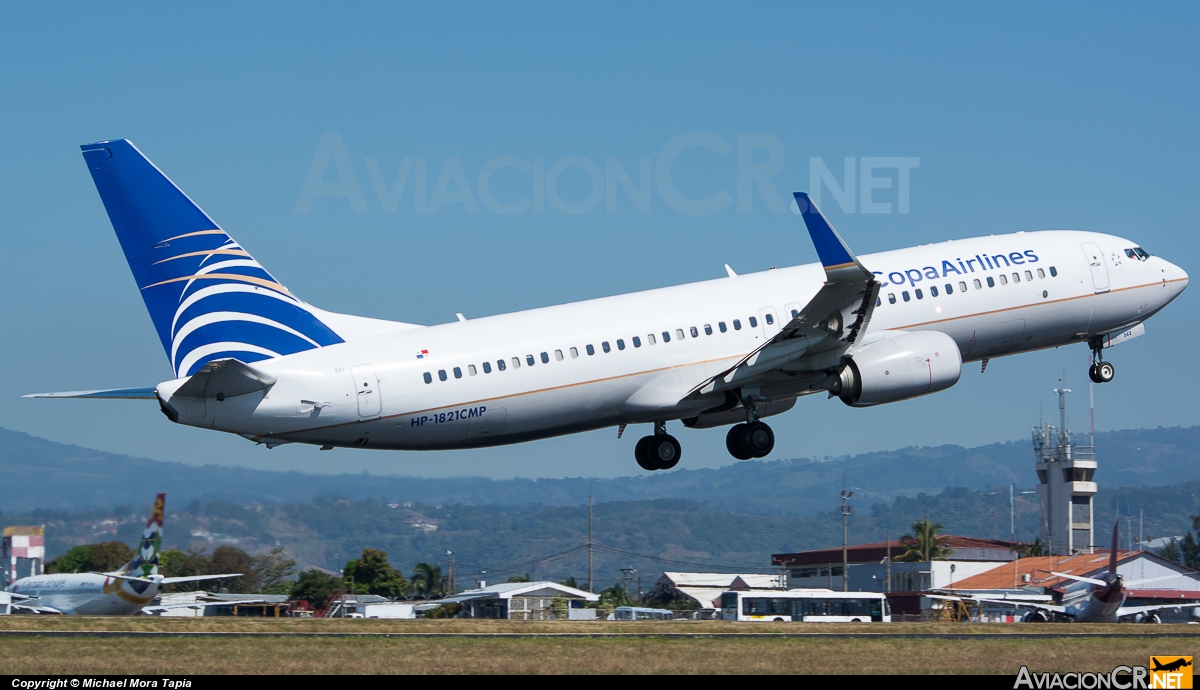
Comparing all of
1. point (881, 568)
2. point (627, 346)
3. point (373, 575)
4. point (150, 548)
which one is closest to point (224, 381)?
point (627, 346)

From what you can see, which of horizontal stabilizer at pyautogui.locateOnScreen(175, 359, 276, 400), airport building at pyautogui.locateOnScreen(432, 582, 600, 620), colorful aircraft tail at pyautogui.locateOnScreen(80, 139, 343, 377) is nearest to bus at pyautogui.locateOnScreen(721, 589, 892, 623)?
airport building at pyautogui.locateOnScreen(432, 582, 600, 620)

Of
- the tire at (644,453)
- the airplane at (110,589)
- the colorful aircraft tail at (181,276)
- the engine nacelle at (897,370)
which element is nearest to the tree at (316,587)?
the airplane at (110,589)

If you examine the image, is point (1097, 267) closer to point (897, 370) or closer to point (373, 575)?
point (897, 370)

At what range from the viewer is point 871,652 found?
28641 mm

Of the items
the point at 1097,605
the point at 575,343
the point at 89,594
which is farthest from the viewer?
the point at 1097,605

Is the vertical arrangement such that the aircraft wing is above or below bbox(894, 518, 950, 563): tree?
above

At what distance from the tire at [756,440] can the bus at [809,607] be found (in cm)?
2100

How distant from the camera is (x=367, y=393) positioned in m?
33.1

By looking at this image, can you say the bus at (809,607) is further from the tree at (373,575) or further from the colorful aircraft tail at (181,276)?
the tree at (373,575)

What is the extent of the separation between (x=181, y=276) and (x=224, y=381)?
Answer: 3.46 meters

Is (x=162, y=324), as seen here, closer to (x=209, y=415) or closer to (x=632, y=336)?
(x=209, y=415)

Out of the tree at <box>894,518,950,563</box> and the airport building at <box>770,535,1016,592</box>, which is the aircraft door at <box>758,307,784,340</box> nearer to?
the airport building at <box>770,535,1016,592</box>

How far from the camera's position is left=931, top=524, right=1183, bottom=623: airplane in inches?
2073

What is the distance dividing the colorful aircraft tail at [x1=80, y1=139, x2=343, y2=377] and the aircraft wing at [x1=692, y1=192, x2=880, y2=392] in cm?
1140
